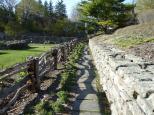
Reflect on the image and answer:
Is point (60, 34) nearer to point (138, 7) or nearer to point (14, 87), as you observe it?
point (138, 7)

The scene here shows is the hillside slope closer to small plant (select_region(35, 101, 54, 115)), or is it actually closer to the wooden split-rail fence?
small plant (select_region(35, 101, 54, 115))

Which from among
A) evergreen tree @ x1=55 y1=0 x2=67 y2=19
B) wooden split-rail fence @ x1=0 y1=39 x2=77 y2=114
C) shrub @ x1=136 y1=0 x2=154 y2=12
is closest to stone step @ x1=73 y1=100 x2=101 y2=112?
wooden split-rail fence @ x1=0 y1=39 x2=77 y2=114

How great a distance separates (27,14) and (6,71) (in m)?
75.3

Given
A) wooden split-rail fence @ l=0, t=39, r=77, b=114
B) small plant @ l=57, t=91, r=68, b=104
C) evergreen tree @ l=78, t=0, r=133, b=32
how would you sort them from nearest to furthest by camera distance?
wooden split-rail fence @ l=0, t=39, r=77, b=114 → small plant @ l=57, t=91, r=68, b=104 → evergreen tree @ l=78, t=0, r=133, b=32

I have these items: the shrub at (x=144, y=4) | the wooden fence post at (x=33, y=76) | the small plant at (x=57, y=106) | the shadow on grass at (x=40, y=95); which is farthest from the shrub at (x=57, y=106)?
the shrub at (x=144, y=4)

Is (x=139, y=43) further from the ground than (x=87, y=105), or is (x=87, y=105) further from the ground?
(x=139, y=43)

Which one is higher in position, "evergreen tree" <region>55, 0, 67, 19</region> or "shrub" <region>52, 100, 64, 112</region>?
"evergreen tree" <region>55, 0, 67, 19</region>

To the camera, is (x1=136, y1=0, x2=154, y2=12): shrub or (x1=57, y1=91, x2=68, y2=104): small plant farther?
(x1=136, y1=0, x2=154, y2=12): shrub

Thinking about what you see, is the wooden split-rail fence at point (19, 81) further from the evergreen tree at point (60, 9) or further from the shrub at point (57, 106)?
the evergreen tree at point (60, 9)

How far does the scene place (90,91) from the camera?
33.1ft

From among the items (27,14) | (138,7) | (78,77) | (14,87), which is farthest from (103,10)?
(14,87)

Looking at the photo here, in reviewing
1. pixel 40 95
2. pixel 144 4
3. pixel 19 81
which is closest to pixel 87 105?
pixel 40 95

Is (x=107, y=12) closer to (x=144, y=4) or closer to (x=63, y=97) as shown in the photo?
(x=144, y=4)

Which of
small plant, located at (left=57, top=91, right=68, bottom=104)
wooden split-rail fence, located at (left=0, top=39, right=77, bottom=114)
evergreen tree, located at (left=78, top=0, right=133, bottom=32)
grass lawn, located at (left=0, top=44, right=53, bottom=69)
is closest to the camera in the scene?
wooden split-rail fence, located at (left=0, top=39, right=77, bottom=114)
